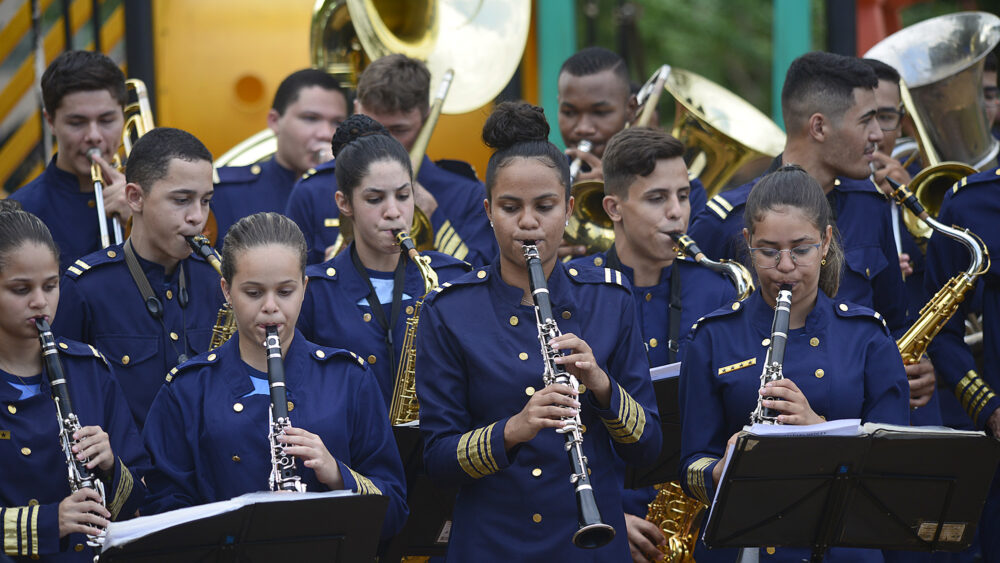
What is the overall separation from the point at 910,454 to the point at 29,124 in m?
5.62

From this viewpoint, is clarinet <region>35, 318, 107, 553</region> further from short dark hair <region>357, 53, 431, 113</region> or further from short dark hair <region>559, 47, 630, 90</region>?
short dark hair <region>559, 47, 630, 90</region>

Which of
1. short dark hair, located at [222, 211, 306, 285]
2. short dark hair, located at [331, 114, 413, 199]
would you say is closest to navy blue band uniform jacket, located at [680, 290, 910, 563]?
short dark hair, located at [222, 211, 306, 285]

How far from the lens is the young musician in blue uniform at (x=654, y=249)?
4.88 metres

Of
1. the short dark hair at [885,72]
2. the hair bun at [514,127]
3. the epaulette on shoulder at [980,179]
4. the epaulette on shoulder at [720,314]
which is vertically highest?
the short dark hair at [885,72]

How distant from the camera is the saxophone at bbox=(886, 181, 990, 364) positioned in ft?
16.5

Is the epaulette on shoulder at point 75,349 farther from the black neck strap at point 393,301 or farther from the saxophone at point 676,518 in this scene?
the saxophone at point 676,518

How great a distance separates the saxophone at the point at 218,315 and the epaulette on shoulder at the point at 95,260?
28cm

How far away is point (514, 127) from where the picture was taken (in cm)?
400

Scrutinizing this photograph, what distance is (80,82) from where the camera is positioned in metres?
5.59

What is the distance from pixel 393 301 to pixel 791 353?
1.48m

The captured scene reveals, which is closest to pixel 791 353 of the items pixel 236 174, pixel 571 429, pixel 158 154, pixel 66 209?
pixel 571 429

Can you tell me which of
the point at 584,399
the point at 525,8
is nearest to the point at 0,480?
the point at 584,399

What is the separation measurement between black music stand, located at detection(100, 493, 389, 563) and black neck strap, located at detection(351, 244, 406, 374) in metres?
1.20

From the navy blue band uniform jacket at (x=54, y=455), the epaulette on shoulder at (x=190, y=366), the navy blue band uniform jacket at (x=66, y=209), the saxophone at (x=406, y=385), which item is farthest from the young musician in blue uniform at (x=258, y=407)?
the navy blue band uniform jacket at (x=66, y=209)
